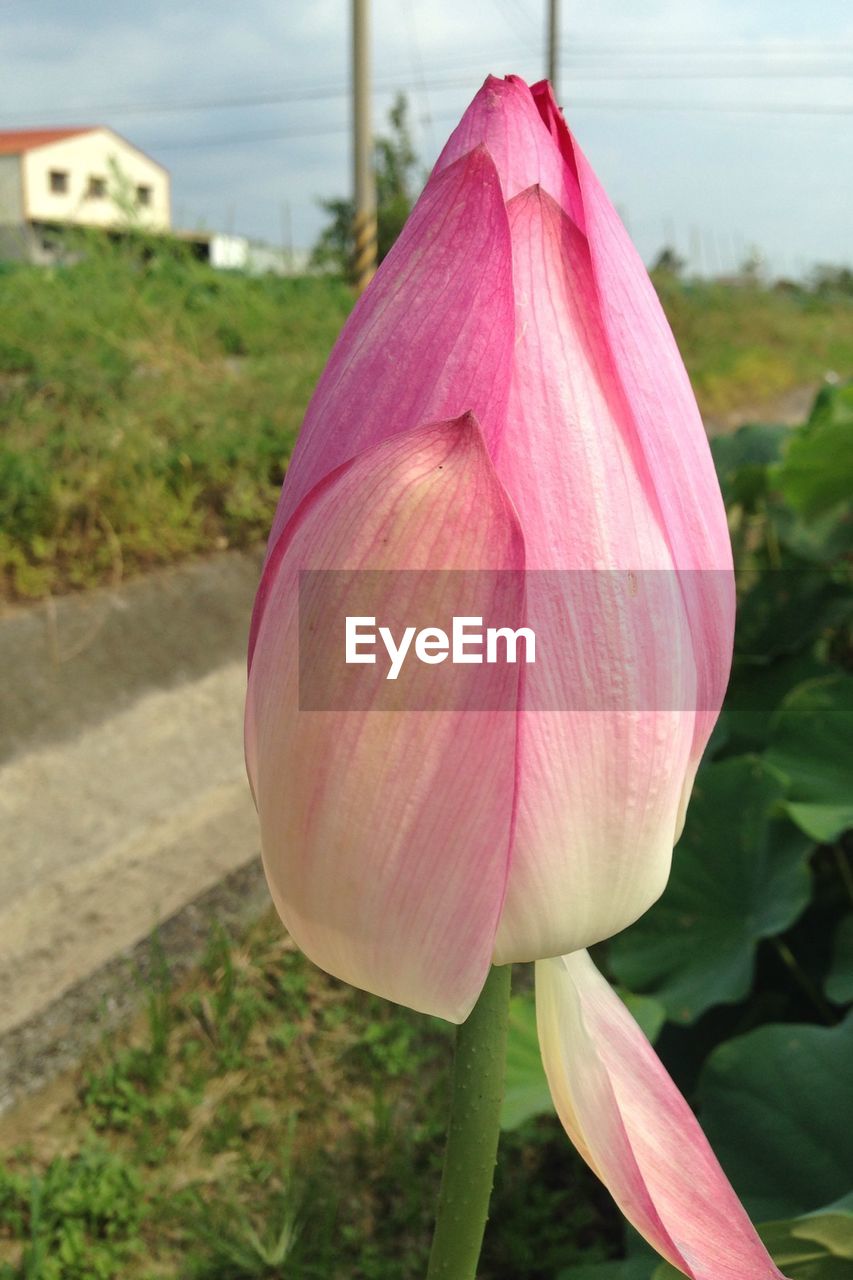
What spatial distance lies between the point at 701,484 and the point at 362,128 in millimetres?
6154

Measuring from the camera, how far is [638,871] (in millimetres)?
252

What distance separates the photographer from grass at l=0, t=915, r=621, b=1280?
113 centimetres

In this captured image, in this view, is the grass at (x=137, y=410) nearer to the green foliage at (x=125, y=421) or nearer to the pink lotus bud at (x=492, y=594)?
the green foliage at (x=125, y=421)

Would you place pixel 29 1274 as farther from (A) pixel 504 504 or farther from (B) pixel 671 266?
(B) pixel 671 266

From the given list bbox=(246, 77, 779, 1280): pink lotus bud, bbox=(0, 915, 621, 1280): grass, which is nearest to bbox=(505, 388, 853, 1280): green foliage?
bbox=(0, 915, 621, 1280): grass

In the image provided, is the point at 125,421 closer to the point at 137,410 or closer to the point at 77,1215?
the point at 137,410

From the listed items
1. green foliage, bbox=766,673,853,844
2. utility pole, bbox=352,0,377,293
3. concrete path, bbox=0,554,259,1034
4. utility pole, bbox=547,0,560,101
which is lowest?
concrete path, bbox=0,554,259,1034

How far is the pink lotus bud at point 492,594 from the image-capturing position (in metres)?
0.23

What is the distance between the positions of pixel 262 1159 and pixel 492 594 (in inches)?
48.6

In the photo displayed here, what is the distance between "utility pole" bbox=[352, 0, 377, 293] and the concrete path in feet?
10.3

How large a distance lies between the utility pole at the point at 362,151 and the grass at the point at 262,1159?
14.2 feet

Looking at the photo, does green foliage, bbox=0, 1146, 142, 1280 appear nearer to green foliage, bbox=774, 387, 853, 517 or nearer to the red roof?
green foliage, bbox=774, 387, 853, 517

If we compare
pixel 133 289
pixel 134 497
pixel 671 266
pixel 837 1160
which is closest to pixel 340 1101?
pixel 837 1160

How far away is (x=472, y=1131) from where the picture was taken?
270mm
